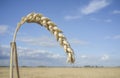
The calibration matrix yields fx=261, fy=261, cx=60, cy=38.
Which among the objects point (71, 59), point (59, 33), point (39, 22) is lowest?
point (71, 59)

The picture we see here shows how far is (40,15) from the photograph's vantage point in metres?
1.68

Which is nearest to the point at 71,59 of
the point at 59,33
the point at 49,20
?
the point at 59,33

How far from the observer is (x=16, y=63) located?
6.15ft

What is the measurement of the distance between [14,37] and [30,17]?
21 centimetres

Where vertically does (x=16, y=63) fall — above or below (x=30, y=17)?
below

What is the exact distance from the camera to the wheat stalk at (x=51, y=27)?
144cm

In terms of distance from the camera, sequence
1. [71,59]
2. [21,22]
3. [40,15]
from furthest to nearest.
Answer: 1. [21,22]
2. [40,15]
3. [71,59]

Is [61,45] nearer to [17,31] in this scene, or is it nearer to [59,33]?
[59,33]

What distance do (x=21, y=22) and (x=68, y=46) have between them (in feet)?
1.67

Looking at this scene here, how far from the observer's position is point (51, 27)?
157 centimetres

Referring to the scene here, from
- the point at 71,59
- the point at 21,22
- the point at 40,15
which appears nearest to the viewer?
the point at 71,59

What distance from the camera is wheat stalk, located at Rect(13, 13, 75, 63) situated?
144cm

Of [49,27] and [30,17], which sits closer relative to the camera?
[49,27]

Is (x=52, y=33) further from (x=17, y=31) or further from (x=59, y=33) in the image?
(x=17, y=31)
